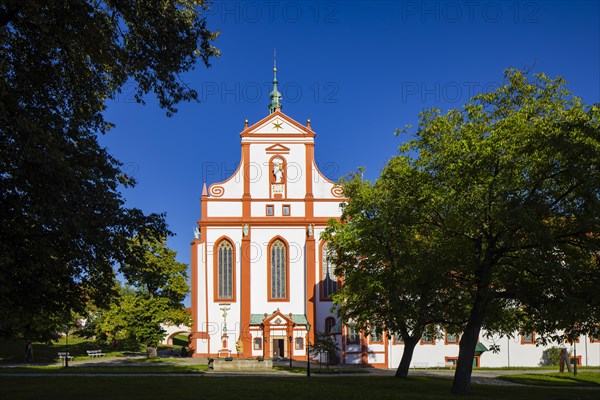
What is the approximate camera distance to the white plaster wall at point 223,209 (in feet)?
167

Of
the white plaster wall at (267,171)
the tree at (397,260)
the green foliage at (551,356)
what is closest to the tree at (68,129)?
the tree at (397,260)

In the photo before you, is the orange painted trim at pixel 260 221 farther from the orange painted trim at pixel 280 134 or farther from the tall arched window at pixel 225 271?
the orange painted trim at pixel 280 134

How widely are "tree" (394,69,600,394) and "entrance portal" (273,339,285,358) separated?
27.7 m

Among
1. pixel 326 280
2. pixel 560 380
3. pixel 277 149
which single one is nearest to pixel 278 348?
pixel 326 280

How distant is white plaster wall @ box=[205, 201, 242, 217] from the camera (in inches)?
1998

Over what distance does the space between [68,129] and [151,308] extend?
117 ft

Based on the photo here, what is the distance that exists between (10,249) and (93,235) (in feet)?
6.53

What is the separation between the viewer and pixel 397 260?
24.9m

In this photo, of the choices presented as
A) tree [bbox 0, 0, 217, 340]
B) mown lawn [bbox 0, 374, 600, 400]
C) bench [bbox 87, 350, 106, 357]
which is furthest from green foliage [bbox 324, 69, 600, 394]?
bench [bbox 87, 350, 106, 357]

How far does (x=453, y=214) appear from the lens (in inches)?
815

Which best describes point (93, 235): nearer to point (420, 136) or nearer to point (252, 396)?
point (252, 396)

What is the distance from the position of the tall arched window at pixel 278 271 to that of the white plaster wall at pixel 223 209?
3.89 meters

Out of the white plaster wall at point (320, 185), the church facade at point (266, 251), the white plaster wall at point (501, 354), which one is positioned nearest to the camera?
the white plaster wall at point (501, 354)

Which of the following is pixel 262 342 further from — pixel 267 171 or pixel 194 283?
pixel 267 171
